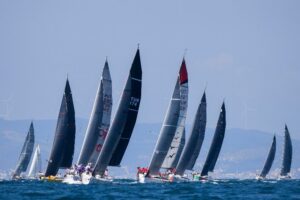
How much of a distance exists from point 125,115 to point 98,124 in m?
8.02

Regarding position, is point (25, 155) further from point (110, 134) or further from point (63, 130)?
point (110, 134)

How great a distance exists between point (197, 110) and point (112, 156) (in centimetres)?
2421

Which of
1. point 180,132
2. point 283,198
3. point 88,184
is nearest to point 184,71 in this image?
point 180,132

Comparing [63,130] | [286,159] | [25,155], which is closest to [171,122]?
[63,130]

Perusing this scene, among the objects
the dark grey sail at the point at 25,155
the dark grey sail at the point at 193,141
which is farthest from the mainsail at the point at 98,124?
the dark grey sail at the point at 25,155

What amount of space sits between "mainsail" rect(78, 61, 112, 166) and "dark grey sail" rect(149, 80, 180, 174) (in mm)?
6342

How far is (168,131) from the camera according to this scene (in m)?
99.2

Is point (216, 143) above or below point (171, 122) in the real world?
below

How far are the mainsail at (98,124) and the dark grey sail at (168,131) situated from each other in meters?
6.34

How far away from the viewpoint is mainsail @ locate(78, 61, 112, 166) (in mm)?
95688

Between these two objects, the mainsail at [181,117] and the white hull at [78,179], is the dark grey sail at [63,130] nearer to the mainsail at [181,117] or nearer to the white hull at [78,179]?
the white hull at [78,179]

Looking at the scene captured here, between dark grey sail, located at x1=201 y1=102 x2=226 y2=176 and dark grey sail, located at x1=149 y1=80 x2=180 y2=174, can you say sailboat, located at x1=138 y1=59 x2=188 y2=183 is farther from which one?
dark grey sail, located at x1=201 y1=102 x2=226 y2=176

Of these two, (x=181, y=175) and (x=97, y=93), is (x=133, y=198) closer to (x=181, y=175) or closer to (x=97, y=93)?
(x=97, y=93)

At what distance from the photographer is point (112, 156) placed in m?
91.1
